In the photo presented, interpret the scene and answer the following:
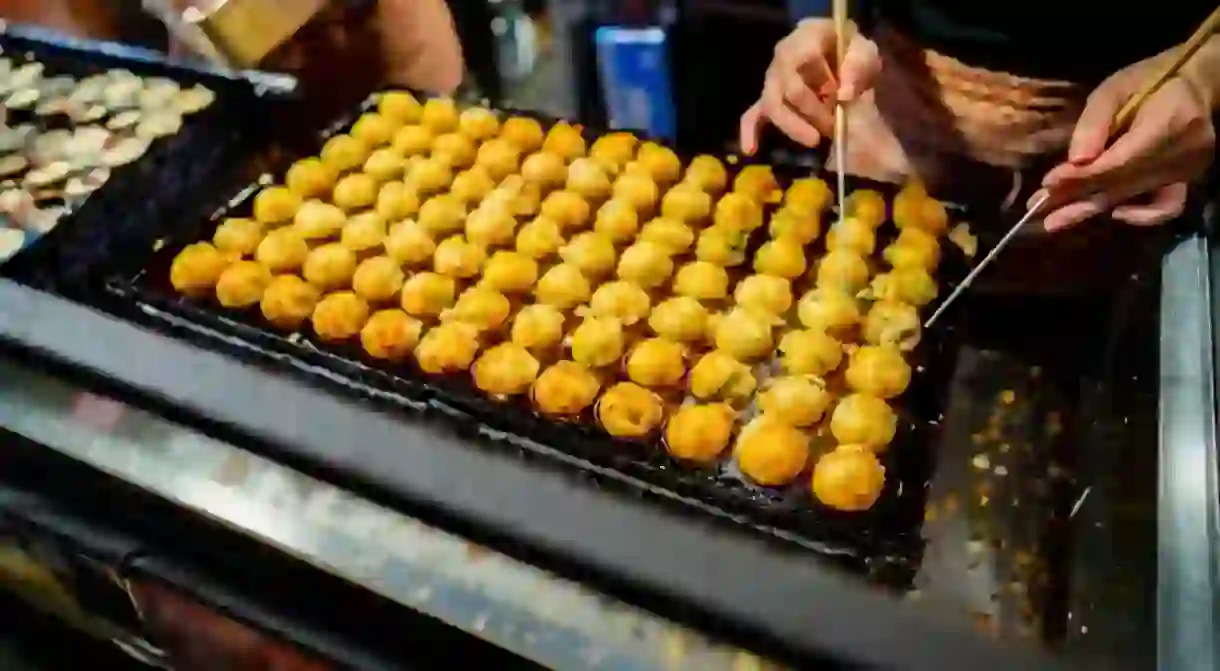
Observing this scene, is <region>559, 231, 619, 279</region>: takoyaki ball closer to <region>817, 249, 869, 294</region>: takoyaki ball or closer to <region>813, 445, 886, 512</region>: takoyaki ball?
<region>817, 249, 869, 294</region>: takoyaki ball

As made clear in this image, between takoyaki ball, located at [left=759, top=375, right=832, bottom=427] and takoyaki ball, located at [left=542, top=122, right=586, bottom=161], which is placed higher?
takoyaki ball, located at [left=542, top=122, right=586, bottom=161]

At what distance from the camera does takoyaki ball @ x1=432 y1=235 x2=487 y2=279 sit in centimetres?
144

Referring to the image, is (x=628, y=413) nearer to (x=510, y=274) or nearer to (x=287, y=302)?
(x=510, y=274)

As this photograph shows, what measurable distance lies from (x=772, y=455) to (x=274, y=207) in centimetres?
84

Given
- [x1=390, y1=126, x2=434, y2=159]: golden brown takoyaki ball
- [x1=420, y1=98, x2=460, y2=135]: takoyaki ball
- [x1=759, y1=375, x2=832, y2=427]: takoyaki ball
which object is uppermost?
[x1=420, y1=98, x2=460, y2=135]: takoyaki ball

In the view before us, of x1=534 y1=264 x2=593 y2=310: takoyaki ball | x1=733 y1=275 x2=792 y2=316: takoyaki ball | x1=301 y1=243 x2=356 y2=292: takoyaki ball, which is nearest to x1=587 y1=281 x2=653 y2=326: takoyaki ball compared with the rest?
x1=534 y1=264 x2=593 y2=310: takoyaki ball

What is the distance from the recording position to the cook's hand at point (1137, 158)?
1225 millimetres

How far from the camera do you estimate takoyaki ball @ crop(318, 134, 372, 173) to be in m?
1.65

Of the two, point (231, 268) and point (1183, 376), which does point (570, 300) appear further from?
point (1183, 376)

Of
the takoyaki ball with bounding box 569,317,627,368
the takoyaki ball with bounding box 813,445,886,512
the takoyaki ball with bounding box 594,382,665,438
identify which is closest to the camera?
the takoyaki ball with bounding box 813,445,886,512

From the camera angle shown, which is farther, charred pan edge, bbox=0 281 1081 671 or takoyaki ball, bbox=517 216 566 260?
takoyaki ball, bbox=517 216 566 260

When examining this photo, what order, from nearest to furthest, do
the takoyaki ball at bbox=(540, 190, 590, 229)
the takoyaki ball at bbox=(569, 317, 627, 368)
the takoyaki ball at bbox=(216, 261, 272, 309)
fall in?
the takoyaki ball at bbox=(569, 317, 627, 368) → the takoyaki ball at bbox=(216, 261, 272, 309) → the takoyaki ball at bbox=(540, 190, 590, 229)

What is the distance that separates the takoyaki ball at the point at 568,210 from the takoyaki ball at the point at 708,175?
0.16 metres

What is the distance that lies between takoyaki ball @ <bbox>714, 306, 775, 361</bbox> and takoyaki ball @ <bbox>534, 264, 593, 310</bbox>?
0.62 feet
